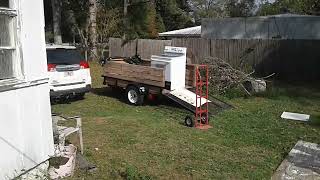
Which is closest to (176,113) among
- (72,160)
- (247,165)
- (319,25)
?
(247,165)

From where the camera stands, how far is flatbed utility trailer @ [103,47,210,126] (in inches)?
441

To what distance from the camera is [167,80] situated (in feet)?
37.8

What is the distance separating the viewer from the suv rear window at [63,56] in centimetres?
1158

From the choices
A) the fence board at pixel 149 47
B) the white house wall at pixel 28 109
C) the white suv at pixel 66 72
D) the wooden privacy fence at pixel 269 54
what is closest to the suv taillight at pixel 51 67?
the white suv at pixel 66 72

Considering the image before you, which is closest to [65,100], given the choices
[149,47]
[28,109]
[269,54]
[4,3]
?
[28,109]

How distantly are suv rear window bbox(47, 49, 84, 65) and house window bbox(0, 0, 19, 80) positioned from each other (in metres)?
6.50

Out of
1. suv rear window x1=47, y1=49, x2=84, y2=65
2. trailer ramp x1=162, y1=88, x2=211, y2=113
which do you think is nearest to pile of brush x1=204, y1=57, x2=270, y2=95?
trailer ramp x1=162, y1=88, x2=211, y2=113

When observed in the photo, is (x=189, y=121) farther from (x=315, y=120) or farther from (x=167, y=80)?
(x=315, y=120)

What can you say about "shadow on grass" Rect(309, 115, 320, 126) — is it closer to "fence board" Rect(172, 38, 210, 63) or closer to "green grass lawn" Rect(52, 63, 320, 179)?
"green grass lawn" Rect(52, 63, 320, 179)

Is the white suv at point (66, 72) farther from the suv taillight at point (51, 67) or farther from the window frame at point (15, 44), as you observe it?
the window frame at point (15, 44)

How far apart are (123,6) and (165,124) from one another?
31.3m

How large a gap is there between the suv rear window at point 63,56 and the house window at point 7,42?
650cm

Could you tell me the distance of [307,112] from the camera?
37.4ft

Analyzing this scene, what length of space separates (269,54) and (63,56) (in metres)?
9.67
